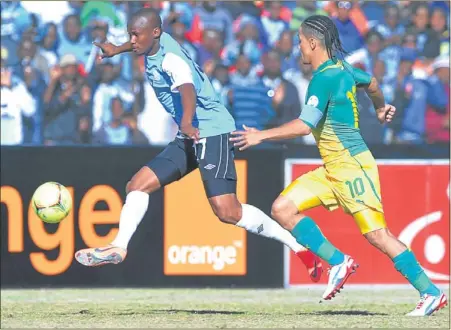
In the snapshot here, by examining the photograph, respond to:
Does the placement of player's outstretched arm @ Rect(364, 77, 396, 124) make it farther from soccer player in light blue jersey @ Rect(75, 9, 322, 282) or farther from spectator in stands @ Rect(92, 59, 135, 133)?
spectator in stands @ Rect(92, 59, 135, 133)

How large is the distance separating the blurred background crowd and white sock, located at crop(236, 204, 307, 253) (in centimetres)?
314

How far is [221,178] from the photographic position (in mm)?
8062

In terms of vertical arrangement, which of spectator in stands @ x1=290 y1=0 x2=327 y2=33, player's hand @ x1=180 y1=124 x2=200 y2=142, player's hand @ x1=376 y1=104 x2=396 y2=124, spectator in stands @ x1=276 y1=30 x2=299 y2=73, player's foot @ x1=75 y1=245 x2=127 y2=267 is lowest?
player's foot @ x1=75 y1=245 x2=127 y2=267

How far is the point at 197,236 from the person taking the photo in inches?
424

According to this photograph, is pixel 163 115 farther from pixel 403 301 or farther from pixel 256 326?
pixel 256 326

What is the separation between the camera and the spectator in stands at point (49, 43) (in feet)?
41.1

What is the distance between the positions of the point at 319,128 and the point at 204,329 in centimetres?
186

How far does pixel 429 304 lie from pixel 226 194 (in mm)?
1872

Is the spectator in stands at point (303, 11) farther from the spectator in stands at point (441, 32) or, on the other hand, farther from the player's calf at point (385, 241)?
the player's calf at point (385, 241)

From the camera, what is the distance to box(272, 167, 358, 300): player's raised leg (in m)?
7.85

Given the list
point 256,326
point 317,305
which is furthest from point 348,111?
point 317,305

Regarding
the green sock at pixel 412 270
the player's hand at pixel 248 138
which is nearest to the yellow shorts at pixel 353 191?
the green sock at pixel 412 270

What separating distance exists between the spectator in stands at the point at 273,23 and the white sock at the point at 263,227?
5.41 metres

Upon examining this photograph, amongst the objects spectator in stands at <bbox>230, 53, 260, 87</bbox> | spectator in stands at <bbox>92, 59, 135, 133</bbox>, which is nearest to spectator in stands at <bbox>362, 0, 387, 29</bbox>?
spectator in stands at <bbox>230, 53, 260, 87</bbox>
